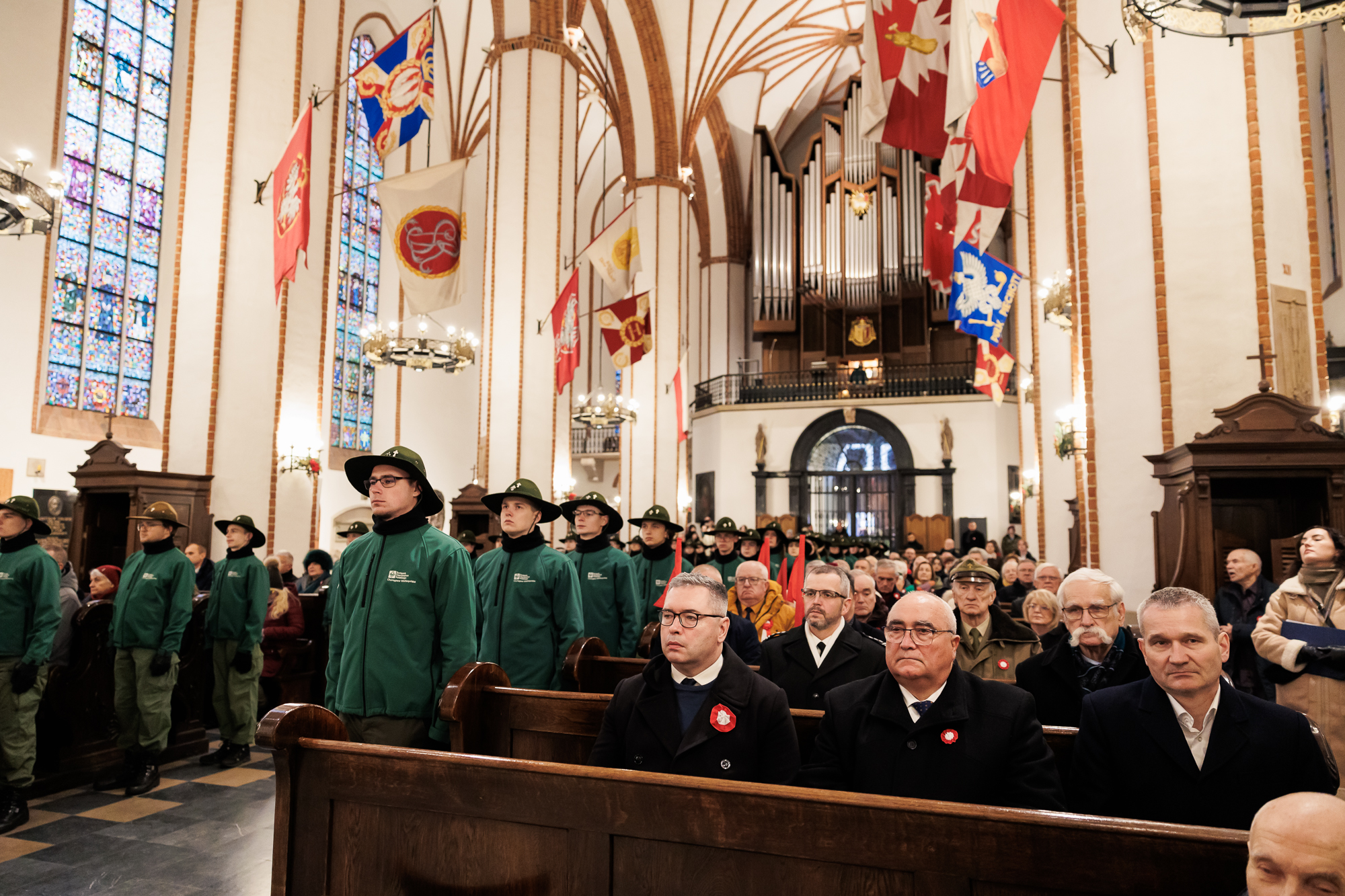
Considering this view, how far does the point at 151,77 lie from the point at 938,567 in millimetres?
13513

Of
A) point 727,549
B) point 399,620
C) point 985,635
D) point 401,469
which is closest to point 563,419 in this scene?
point 727,549

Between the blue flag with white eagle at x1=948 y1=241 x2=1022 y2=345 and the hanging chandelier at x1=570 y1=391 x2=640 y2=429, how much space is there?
24.6ft

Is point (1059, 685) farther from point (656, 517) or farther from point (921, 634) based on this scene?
point (656, 517)

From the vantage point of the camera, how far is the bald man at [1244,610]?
5016 mm

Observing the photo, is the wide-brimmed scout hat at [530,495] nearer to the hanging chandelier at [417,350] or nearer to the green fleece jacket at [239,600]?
the green fleece jacket at [239,600]

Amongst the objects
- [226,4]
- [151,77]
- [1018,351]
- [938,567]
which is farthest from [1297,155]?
[151,77]

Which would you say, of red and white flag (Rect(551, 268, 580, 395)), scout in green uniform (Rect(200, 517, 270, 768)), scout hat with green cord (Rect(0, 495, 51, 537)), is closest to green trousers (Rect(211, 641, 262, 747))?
scout in green uniform (Rect(200, 517, 270, 768))

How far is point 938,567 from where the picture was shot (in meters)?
11.8

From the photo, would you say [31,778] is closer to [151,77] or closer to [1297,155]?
[1297,155]

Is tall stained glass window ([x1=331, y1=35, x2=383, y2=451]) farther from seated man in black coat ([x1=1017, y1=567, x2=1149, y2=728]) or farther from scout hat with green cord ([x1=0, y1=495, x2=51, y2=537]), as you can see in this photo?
seated man in black coat ([x1=1017, y1=567, x2=1149, y2=728])

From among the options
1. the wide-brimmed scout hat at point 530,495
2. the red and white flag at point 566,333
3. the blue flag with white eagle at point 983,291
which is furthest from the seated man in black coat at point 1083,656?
the red and white flag at point 566,333

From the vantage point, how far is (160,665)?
204 inches

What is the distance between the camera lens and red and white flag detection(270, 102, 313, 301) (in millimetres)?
7898

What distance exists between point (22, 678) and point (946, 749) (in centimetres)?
474
